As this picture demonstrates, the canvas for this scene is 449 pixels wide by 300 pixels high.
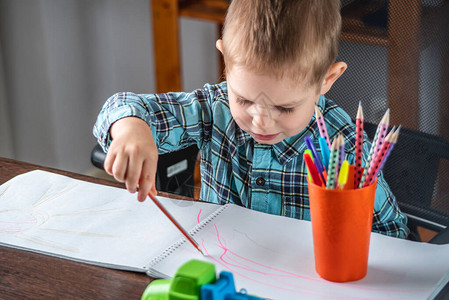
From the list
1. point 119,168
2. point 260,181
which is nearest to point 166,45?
point 260,181

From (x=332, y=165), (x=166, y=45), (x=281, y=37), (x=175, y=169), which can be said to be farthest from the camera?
(x=166, y=45)

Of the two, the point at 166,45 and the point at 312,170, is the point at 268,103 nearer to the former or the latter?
the point at 312,170

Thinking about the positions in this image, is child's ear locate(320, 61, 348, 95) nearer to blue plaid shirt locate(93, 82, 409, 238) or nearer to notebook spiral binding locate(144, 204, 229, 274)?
blue plaid shirt locate(93, 82, 409, 238)

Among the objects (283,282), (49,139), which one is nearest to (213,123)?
(283,282)

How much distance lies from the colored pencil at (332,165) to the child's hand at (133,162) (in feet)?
0.63

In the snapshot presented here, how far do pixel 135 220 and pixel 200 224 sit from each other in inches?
3.3

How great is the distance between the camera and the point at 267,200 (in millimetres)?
896

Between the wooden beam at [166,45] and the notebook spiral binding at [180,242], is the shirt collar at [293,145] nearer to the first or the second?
the notebook spiral binding at [180,242]

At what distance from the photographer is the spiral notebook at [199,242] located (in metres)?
0.62

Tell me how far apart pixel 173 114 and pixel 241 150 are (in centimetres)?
12

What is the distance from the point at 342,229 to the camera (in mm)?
596

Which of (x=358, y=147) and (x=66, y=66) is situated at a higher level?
(x=358, y=147)

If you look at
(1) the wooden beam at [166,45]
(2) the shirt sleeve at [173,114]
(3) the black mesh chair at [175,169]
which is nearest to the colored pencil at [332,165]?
(2) the shirt sleeve at [173,114]

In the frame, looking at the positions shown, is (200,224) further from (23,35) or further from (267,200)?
(23,35)
